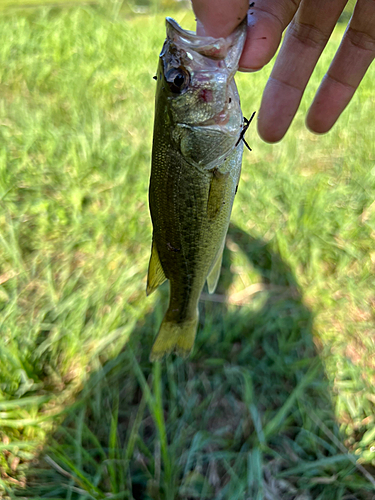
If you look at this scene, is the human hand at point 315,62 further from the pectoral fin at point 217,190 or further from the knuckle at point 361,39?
the pectoral fin at point 217,190

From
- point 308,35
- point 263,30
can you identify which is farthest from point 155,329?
point 308,35

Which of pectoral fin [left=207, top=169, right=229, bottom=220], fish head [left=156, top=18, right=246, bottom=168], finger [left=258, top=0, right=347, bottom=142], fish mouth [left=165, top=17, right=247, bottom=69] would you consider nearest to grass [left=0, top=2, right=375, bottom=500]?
finger [left=258, top=0, right=347, bottom=142]

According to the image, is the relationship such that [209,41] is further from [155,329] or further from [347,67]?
[155,329]

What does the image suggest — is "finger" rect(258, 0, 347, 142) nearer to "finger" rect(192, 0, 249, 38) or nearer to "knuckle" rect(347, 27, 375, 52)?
"knuckle" rect(347, 27, 375, 52)

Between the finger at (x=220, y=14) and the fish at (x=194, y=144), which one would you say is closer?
the finger at (x=220, y=14)

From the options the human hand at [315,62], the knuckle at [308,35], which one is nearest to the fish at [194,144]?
the human hand at [315,62]

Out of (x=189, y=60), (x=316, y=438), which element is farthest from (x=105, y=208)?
(x=316, y=438)

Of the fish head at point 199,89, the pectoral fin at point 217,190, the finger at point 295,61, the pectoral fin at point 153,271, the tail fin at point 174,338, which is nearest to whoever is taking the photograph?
the fish head at point 199,89
